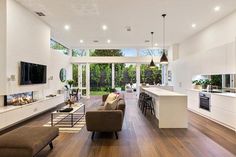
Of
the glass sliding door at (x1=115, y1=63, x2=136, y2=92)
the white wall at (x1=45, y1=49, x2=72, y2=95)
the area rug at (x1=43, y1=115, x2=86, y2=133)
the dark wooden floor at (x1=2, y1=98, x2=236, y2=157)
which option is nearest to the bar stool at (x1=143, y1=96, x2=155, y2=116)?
the dark wooden floor at (x1=2, y1=98, x2=236, y2=157)

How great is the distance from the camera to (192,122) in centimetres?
591

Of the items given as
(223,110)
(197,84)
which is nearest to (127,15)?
(197,84)

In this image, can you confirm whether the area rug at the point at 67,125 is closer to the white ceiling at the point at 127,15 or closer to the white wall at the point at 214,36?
the white ceiling at the point at 127,15

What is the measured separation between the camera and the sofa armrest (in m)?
4.23

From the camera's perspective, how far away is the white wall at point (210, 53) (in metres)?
5.75

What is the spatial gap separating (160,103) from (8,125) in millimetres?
4097

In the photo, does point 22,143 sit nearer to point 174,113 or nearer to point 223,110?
point 174,113

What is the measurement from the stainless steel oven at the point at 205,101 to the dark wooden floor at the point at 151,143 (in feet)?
3.38

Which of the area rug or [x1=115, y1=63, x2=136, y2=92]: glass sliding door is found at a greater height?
[x1=115, y1=63, x2=136, y2=92]: glass sliding door

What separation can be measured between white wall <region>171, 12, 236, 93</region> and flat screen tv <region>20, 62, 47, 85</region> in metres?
6.08

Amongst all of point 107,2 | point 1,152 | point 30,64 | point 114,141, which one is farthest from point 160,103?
point 30,64

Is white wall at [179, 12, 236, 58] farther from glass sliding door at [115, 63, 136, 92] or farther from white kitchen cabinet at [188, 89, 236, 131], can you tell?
→ glass sliding door at [115, 63, 136, 92]

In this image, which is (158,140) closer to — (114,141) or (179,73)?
(114,141)

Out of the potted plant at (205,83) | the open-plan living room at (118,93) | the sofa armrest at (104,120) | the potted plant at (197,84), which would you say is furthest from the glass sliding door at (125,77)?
the sofa armrest at (104,120)
